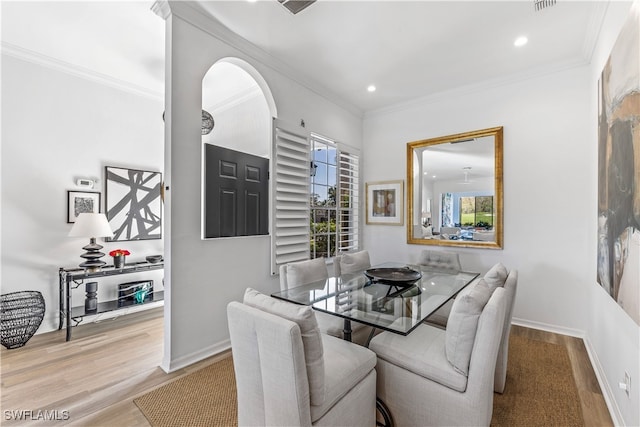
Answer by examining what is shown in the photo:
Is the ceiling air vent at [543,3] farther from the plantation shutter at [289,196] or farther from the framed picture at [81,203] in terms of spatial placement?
the framed picture at [81,203]

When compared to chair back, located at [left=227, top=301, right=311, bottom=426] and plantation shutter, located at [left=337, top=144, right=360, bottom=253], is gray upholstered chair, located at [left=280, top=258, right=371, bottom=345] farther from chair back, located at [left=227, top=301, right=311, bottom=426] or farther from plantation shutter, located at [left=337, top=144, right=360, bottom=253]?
plantation shutter, located at [left=337, top=144, right=360, bottom=253]

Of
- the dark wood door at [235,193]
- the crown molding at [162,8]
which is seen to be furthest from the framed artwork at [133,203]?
the crown molding at [162,8]

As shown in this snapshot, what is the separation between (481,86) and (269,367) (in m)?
3.99

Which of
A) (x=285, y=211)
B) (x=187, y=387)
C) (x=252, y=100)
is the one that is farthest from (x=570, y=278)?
(x=252, y=100)

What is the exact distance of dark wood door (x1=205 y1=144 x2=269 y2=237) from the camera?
2.62 metres

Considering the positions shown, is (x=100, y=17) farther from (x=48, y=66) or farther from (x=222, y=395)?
(x=222, y=395)

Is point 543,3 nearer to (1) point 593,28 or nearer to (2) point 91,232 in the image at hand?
(1) point 593,28

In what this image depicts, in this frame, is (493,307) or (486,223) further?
→ (486,223)

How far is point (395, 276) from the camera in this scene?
244cm

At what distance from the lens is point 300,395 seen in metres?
1.21

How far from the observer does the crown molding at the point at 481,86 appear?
306cm

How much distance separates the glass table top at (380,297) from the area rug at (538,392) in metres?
0.77

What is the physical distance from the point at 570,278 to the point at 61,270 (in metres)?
5.64

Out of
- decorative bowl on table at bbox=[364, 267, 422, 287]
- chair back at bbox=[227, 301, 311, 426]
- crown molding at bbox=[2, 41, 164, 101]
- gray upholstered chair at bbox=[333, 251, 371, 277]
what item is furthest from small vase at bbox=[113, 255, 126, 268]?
decorative bowl on table at bbox=[364, 267, 422, 287]
